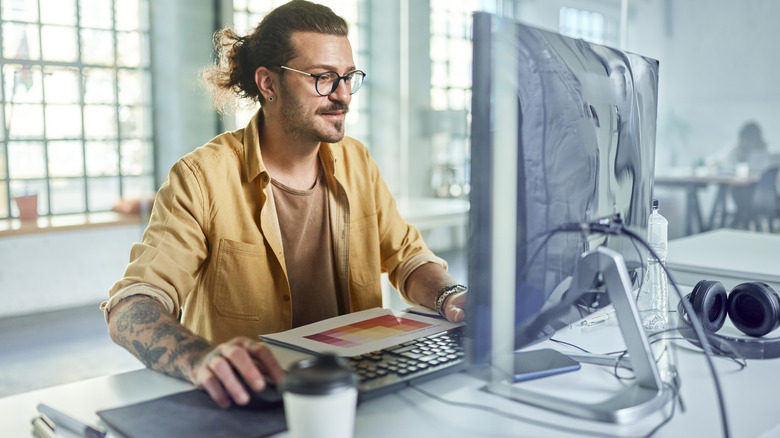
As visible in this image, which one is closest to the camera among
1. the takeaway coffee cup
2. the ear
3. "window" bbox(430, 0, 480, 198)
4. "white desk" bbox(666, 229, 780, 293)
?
the takeaway coffee cup

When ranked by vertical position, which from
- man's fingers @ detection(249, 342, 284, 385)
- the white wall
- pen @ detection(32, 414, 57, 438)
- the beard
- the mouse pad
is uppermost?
the beard

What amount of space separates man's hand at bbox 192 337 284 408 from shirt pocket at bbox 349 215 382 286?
0.79 meters

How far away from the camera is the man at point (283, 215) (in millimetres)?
1418

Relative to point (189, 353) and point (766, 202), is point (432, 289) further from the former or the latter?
point (766, 202)

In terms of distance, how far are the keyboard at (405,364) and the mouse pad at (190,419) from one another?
0.14 m

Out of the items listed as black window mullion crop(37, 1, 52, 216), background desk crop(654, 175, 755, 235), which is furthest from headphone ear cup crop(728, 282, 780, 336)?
black window mullion crop(37, 1, 52, 216)

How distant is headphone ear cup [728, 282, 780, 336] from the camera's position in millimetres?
1193

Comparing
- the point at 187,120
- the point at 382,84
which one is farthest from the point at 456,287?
the point at 382,84

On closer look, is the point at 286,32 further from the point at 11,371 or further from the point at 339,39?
the point at 11,371

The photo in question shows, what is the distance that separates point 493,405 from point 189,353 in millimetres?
449

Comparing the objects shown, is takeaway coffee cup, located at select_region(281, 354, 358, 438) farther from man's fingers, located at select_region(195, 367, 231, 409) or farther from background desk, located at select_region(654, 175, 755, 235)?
background desk, located at select_region(654, 175, 755, 235)

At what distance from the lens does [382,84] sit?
6.15 meters

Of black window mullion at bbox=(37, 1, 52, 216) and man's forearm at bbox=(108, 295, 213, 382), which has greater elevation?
black window mullion at bbox=(37, 1, 52, 216)

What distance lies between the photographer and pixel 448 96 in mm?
6297
